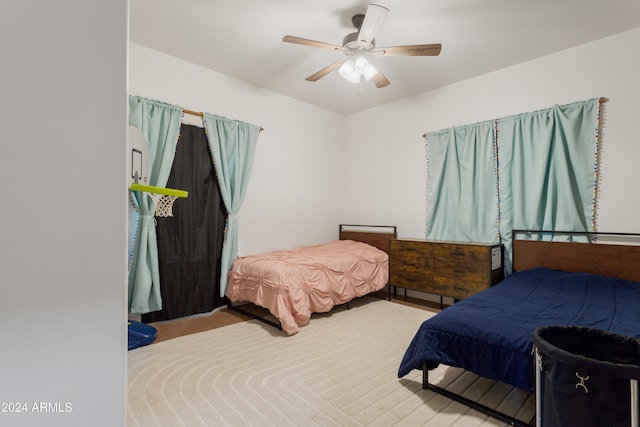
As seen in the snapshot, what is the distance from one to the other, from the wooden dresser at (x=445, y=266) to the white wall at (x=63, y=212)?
10.5ft

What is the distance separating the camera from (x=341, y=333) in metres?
2.87

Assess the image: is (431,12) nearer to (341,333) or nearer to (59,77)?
(59,77)

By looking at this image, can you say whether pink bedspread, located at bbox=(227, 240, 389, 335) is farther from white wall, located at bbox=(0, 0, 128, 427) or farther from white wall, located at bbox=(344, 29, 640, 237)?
white wall, located at bbox=(0, 0, 128, 427)

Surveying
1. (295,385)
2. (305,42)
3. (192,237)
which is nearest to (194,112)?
(192,237)

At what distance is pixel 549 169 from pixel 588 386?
2659 mm

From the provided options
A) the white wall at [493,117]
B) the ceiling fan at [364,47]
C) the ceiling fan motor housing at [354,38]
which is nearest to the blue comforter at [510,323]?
the white wall at [493,117]

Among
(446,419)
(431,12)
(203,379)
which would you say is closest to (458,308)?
(446,419)

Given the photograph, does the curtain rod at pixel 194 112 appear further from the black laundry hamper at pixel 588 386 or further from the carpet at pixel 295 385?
the black laundry hamper at pixel 588 386

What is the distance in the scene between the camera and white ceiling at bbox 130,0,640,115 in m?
2.38

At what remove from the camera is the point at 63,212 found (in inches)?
26.0

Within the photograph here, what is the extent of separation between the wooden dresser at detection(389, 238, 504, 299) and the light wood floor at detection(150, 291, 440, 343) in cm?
35

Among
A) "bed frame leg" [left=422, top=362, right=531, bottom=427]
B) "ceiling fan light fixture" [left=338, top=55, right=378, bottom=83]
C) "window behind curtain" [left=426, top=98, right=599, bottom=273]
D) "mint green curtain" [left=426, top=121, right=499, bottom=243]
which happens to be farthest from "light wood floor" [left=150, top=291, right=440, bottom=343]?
"ceiling fan light fixture" [left=338, top=55, right=378, bottom=83]

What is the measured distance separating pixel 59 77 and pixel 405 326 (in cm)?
310

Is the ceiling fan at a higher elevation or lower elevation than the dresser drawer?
higher
